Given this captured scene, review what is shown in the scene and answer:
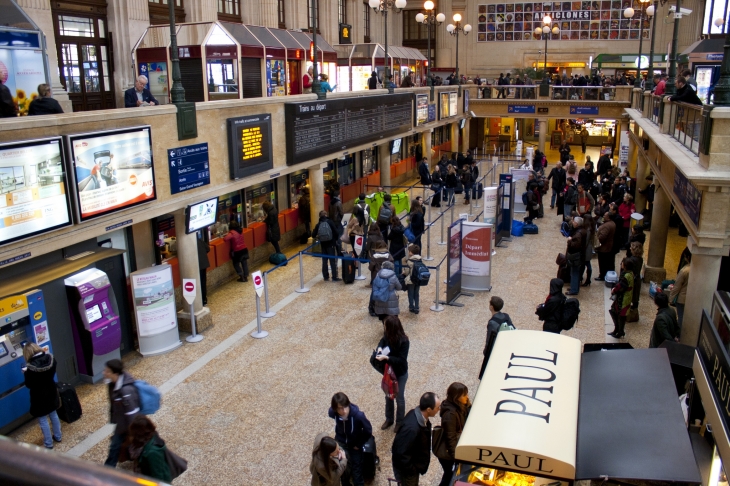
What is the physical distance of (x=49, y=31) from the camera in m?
16.0

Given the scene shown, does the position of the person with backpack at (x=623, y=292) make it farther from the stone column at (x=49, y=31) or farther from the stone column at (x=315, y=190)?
the stone column at (x=49, y=31)

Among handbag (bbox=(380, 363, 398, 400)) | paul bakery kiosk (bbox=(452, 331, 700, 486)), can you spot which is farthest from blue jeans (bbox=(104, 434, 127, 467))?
paul bakery kiosk (bbox=(452, 331, 700, 486))

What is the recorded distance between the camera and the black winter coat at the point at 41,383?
7.80 meters

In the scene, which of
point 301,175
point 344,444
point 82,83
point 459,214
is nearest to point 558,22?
point 459,214

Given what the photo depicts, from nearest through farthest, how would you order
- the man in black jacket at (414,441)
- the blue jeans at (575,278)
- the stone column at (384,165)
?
the man in black jacket at (414,441) → the blue jeans at (575,278) → the stone column at (384,165)

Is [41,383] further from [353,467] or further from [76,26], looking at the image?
[76,26]

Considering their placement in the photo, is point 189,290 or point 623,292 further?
point 189,290

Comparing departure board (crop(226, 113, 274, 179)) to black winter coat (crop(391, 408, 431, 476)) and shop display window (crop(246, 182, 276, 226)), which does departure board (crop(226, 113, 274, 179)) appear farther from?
black winter coat (crop(391, 408, 431, 476))

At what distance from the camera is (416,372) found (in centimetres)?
999

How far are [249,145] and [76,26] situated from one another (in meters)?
8.41

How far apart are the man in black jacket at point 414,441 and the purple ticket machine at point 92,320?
19.3ft

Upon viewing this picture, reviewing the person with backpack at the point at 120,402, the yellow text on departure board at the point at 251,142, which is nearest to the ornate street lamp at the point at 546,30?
the yellow text on departure board at the point at 251,142

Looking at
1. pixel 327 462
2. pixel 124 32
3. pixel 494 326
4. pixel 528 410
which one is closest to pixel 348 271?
pixel 494 326

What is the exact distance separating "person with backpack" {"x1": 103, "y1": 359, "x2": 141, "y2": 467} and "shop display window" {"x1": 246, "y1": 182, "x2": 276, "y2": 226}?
968 centimetres
